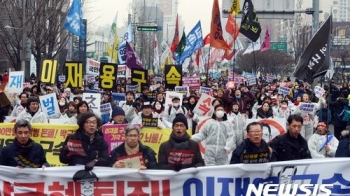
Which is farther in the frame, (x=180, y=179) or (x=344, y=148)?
(x=344, y=148)

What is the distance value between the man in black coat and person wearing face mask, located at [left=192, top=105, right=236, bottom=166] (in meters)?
2.26

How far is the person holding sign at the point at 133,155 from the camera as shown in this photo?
711cm

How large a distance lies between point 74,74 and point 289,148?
9.19 m

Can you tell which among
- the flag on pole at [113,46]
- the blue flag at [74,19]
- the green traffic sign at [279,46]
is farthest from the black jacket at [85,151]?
the green traffic sign at [279,46]

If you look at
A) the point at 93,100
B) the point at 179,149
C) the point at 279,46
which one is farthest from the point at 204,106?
the point at 279,46

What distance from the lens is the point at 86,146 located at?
741cm

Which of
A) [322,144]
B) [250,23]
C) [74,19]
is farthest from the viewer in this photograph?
[74,19]

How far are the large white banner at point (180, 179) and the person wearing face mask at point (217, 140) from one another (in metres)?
2.96

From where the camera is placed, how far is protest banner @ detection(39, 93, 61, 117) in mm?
12766

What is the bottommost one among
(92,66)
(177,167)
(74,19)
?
(177,167)

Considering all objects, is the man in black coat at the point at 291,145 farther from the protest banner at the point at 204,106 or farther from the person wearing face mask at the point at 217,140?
the protest banner at the point at 204,106

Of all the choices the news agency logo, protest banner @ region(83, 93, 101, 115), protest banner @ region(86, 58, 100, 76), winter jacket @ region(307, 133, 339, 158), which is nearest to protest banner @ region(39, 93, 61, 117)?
protest banner @ region(83, 93, 101, 115)

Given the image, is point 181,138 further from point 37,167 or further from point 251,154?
point 37,167

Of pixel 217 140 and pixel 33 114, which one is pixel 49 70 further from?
pixel 217 140
